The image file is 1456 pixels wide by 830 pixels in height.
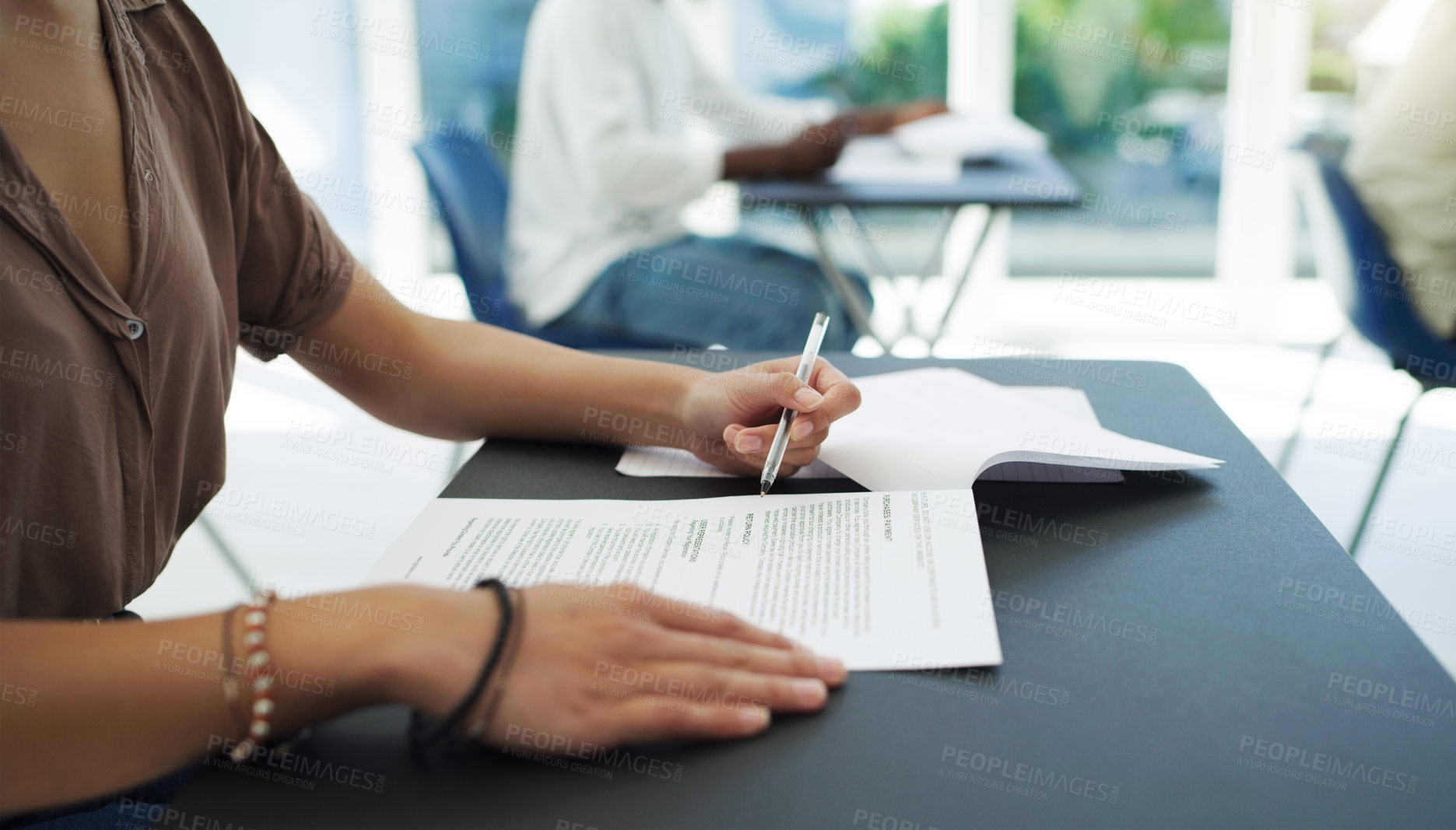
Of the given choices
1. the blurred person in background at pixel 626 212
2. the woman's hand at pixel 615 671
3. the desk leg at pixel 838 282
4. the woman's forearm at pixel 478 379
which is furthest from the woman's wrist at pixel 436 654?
the desk leg at pixel 838 282

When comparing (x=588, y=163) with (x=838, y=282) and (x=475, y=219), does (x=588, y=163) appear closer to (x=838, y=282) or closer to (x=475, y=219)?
(x=475, y=219)

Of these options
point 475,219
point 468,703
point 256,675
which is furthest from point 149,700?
point 475,219

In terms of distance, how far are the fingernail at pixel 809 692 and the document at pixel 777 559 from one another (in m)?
0.04

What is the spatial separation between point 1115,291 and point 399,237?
9.22 feet

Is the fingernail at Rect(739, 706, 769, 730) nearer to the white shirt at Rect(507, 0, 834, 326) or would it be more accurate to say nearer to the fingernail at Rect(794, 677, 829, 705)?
the fingernail at Rect(794, 677, 829, 705)

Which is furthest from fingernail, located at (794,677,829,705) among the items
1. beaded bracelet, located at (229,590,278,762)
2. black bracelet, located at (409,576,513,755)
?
beaded bracelet, located at (229,590,278,762)

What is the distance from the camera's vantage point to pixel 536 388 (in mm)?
1023

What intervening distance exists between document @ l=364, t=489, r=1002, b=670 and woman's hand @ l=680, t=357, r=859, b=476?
0.17 feet

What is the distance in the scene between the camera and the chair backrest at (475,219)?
211cm

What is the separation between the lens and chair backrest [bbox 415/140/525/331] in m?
2.11

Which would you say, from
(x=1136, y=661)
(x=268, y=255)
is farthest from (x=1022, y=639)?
(x=268, y=255)

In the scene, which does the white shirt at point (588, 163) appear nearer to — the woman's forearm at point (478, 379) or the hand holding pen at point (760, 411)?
the woman's forearm at point (478, 379)

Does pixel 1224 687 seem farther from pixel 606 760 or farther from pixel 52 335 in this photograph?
pixel 52 335

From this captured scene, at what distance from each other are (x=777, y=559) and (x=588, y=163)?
183cm
